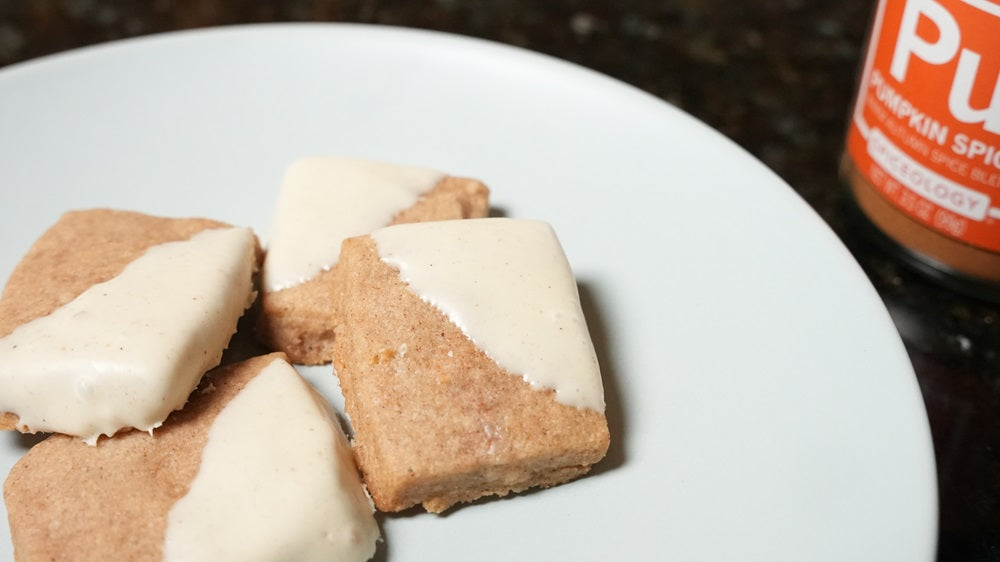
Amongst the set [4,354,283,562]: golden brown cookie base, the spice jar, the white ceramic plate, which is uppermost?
the spice jar

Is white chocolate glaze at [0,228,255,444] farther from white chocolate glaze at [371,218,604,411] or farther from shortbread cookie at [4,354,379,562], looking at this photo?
white chocolate glaze at [371,218,604,411]

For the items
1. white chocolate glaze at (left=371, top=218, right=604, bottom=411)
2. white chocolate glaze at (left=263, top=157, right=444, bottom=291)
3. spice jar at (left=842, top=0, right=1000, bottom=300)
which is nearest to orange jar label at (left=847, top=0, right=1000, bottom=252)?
spice jar at (left=842, top=0, right=1000, bottom=300)

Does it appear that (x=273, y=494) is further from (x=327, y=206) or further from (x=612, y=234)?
(x=612, y=234)

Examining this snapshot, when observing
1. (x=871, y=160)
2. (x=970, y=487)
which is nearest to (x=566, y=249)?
(x=871, y=160)

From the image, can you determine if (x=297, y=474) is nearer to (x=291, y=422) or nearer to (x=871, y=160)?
(x=291, y=422)

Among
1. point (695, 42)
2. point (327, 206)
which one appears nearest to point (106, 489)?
point (327, 206)

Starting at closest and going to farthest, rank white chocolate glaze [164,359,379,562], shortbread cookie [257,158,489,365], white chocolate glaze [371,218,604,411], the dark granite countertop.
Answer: white chocolate glaze [164,359,379,562], white chocolate glaze [371,218,604,411], shortbread cookie [257,158,489,365], the dark granite countertop

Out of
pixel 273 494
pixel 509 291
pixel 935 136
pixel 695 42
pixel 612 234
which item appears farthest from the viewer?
pixel 695 42
